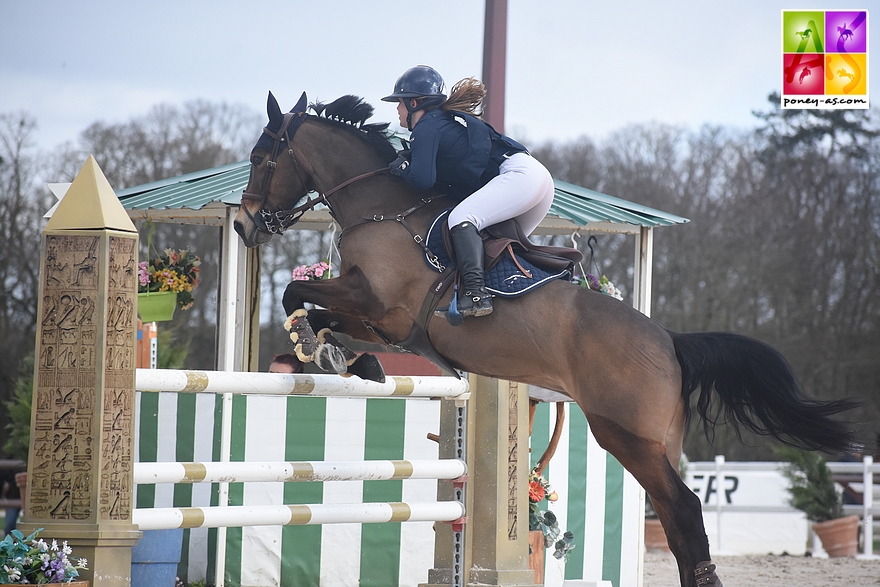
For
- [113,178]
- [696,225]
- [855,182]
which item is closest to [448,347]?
[113,178]

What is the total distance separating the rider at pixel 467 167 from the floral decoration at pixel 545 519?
1.96 meters

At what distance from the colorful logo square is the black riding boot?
20.7 feet

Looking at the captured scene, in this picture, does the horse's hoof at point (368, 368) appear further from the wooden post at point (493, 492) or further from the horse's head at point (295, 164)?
the horse's head at point (295, 164)

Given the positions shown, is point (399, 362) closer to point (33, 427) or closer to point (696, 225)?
point (33, 427)

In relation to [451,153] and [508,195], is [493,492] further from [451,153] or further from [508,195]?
[451,153]

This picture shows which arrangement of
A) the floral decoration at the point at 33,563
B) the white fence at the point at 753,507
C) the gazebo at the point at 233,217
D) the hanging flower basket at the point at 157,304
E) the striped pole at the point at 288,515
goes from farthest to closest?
the white fence at the point at 753,507, the hanging flower basket at the point at 157,304, the gazebo at the point at 233,217, the striped pole at the point at 288,515, the floral decoration at the point at 33,563

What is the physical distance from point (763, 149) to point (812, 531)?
14.5 m

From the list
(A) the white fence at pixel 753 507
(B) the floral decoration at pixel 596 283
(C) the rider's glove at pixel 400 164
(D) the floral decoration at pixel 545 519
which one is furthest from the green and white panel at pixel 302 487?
(A) the white fence at pixel 753 507

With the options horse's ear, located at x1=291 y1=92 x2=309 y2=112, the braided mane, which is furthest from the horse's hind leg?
horse's ear, located at x1=291 y1=92 x2=309 y2=112

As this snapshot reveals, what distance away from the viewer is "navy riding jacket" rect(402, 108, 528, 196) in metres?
3.94

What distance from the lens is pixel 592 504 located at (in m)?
6.92

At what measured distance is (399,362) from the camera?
24.5ft

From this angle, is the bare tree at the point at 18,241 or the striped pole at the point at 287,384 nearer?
the striped pole at the point at 287,384

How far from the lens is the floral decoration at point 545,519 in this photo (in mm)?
5598
